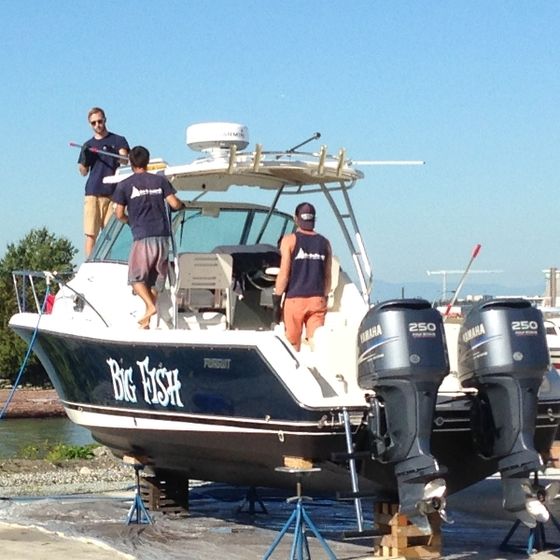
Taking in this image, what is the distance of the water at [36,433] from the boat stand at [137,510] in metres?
10.0

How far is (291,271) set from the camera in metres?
8.77

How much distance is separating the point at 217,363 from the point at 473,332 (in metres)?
1.67

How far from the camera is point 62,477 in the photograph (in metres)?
12.3

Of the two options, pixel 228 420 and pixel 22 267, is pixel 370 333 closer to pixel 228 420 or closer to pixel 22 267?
pixel 228 420

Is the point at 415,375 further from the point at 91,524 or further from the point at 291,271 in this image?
the point at 91,524

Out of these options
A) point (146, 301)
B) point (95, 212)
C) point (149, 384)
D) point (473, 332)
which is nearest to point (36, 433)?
point (95, 212)

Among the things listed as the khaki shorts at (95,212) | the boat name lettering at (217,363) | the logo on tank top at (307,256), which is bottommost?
the boat name lettering at (217,363)

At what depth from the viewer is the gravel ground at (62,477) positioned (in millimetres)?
11648

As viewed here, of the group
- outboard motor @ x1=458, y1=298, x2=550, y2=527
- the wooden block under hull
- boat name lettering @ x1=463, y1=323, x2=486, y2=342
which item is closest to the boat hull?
the wooden block under hull

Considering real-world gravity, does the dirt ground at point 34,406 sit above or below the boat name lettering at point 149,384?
below

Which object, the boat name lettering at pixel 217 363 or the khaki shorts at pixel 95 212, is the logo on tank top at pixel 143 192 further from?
the khaki shorts at pixel 95 212

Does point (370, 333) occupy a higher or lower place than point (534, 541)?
higher

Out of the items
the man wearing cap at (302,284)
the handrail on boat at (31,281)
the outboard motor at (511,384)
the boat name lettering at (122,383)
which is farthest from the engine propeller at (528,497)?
the handrail on boat at (31,281)

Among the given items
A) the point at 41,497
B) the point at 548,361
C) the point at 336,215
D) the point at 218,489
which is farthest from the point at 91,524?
the point at 548,361
